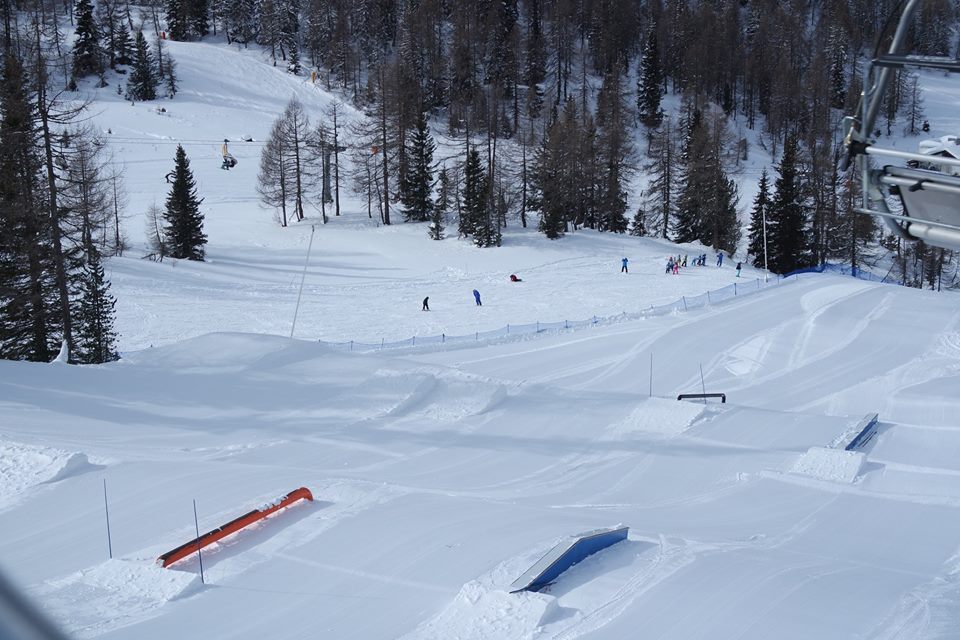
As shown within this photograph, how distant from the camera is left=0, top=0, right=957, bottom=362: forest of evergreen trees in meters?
24.8

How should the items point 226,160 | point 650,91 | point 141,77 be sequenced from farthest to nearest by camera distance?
point 650,91 < point 141,77 < point 226,160

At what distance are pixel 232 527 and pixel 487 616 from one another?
3.77 meters

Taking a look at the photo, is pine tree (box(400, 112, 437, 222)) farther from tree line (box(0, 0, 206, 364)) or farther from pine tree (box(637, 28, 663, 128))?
pine tree (box(637, 28, 663, 128))

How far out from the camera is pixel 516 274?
40.5 metres

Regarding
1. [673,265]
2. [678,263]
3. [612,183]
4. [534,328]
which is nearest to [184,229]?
[534,328]

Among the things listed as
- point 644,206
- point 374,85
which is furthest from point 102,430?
point 374,85

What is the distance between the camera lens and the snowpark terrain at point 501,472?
8.80 m

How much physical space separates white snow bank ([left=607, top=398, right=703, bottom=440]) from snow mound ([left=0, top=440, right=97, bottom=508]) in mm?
9464

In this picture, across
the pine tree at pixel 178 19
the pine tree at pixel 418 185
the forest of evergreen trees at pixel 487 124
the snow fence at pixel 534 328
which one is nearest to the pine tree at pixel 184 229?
the forest of evergreen trees at pixel 487 124

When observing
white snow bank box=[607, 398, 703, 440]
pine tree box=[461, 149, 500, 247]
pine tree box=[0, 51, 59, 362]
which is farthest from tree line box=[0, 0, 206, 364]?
pine tree box=[461, 149, 500, 247]

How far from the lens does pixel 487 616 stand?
8.23 metres

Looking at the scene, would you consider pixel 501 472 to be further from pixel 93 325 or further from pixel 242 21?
pixel 242 21

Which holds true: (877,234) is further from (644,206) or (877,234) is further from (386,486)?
(386,486)

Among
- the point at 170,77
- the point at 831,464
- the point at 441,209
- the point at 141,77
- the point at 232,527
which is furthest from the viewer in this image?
the point at 170,77
